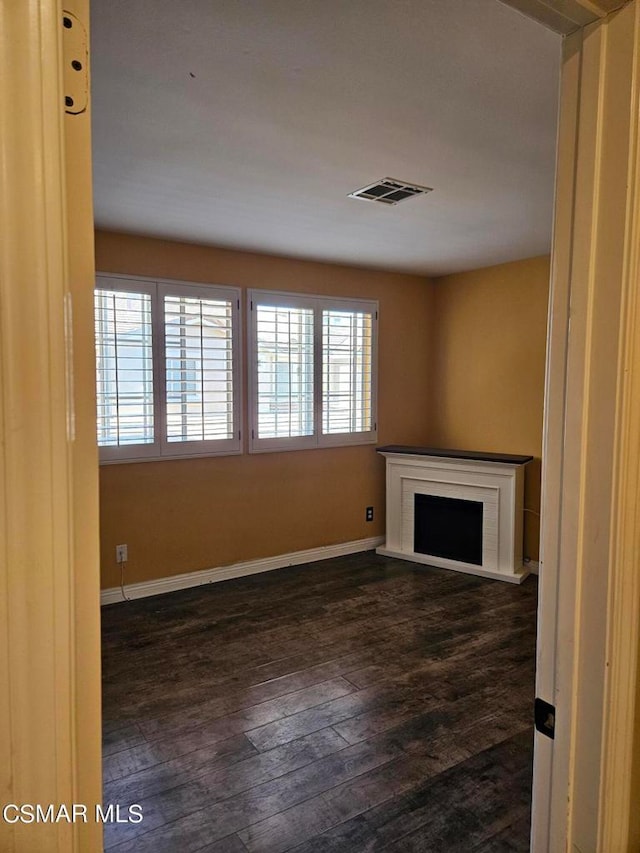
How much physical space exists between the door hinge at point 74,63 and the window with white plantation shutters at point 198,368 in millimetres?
3463

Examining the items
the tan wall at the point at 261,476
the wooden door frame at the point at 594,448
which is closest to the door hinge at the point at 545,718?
the wooden door frame at the point at 594,448

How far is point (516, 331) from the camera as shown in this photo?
4.61 metres

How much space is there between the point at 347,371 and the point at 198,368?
141 cm

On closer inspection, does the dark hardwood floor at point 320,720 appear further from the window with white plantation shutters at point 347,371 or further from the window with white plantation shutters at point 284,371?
the window with white plantation shutters at point 347,371

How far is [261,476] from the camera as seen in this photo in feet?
14.4

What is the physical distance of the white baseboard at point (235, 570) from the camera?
387 cm

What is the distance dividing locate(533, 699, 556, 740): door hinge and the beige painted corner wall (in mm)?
3689

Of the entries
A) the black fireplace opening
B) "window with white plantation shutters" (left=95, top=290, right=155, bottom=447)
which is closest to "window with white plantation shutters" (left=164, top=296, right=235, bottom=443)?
"window with white plantation shutters" (left=95, top=290, right=155, bottom=447)

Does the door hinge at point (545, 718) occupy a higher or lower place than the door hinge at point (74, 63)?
lower

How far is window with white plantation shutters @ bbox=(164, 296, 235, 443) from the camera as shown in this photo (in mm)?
3869

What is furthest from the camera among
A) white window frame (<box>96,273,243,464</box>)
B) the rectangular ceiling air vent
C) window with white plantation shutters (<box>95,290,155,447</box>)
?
white window frame (<box>96,273,243,464</box>)

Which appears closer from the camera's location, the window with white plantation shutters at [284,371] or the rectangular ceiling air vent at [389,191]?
the rectangular ceiling air vent at [389,191]

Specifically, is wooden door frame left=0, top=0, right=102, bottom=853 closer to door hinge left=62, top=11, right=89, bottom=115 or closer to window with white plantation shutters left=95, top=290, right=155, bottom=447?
door hinge left=62, top=11, right=89, bottom=115

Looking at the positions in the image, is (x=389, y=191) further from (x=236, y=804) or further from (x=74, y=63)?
(x=236, y=804)
